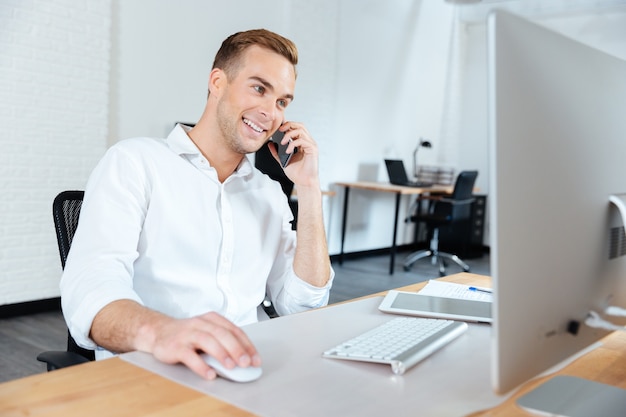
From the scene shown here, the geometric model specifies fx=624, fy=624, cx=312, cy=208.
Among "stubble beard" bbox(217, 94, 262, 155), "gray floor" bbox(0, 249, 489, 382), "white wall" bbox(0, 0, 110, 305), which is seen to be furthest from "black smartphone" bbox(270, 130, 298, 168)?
"white wall" bbox(0, 0, 110, 305)

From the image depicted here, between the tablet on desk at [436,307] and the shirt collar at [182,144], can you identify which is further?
the shirt collar at [182,144]

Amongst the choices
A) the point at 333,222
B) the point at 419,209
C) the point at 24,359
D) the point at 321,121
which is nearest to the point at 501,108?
the point at 24,359

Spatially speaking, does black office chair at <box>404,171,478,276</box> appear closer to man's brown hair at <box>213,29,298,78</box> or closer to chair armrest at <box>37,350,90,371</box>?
man's brown hair at <box>213,29,298,78</box>

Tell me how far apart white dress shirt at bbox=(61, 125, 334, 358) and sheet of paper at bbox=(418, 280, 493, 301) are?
27 centimetres

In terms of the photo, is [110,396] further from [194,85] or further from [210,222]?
[194,85]

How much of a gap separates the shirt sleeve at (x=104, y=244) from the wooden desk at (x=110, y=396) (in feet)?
0.79

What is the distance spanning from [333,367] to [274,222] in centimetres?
72

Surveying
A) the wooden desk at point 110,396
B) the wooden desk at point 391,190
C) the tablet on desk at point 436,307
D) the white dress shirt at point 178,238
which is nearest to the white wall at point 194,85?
the wooden desk at point 391,190

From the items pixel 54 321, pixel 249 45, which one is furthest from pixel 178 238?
pixel 54 321

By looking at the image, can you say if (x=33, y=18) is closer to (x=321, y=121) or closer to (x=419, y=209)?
(x=321, y=121)

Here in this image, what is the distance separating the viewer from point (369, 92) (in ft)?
21.1

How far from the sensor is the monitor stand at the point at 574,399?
0.83 metres

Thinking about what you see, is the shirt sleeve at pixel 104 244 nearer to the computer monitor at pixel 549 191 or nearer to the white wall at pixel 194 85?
the computer monitor at pixel 549 191

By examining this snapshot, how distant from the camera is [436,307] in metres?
1.33
